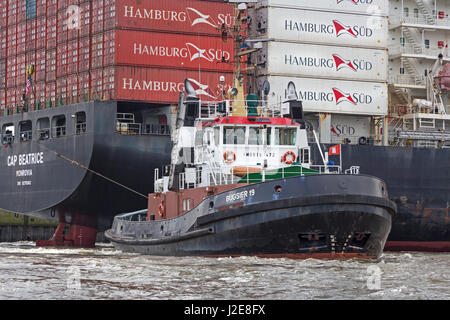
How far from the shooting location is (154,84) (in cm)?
3244

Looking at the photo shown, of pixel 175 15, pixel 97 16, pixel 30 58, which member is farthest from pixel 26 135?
pixel 175 15

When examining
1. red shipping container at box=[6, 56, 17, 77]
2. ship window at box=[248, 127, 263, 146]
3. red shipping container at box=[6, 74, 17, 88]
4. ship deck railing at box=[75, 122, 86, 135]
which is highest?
red shipping container at box=[6, 56, 17, 77]

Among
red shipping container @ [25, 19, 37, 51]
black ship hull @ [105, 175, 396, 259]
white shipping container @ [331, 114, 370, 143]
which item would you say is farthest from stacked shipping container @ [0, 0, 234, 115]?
black ship hull @ [105, 175, 396, 259]

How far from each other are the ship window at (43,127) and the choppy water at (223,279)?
1435 centimetres

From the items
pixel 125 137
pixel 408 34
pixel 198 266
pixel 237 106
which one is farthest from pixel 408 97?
pixel 198 266

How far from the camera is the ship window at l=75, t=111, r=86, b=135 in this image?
1318 inches

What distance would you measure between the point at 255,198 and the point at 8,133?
21.1 meters

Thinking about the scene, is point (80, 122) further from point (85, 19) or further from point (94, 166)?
point (85, 19)

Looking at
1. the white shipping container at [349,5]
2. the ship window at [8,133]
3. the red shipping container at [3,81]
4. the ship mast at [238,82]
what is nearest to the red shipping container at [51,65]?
the ship window at [8,133]

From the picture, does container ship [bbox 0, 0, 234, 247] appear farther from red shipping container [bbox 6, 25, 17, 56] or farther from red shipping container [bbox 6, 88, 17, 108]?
red shipping container [bbox 6, 25, 17, 56]

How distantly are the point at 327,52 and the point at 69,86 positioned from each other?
409 inches

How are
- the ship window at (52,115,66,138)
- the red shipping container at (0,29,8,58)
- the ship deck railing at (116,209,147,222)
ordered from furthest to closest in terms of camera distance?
the red shipping container at (0,29,8,58), the ship window at (52,115,66,138), the ship deck railing at (116,209,147,222)

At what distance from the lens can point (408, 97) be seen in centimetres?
3862

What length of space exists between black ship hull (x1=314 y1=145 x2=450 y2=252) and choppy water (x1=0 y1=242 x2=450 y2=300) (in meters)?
10.1
